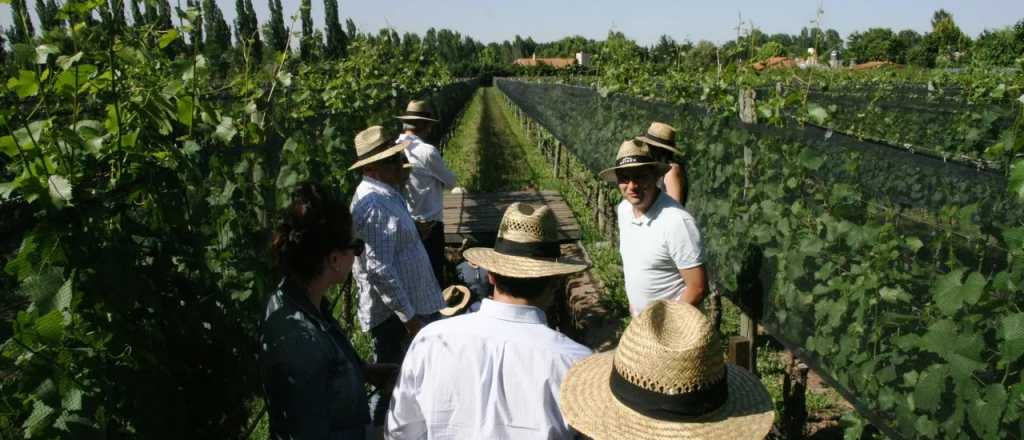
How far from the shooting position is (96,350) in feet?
5.99

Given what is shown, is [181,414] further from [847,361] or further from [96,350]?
[847,361]

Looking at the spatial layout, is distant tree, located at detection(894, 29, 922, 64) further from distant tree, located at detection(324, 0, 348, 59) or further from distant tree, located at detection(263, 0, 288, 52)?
distant tree, located at detection(263, 0, 288, 52)

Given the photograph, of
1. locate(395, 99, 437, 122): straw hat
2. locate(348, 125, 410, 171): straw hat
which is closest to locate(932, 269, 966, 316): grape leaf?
locate(348, 125, 410, 171): straw hat

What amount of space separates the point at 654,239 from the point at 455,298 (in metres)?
1.02

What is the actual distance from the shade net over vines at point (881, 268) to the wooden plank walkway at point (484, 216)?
6.30 feet

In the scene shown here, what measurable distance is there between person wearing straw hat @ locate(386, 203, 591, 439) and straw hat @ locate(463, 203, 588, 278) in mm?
14

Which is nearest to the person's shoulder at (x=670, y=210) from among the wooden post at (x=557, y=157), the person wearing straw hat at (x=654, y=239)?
the person wearing straw hat at (x=654, y=239)

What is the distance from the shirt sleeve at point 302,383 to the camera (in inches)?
87.2

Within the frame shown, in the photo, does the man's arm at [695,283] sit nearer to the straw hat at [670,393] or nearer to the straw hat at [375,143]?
the straw hat at [375,143]

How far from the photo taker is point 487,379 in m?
1.96

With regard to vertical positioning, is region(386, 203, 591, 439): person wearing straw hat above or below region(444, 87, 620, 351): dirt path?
above

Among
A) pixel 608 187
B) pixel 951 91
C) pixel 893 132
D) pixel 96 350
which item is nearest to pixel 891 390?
pixel 96 350

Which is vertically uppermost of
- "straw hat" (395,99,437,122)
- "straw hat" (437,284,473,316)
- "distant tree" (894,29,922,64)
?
"straw hat" (395,99,437,122)

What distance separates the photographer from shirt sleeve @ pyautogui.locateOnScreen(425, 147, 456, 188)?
18.0ft
